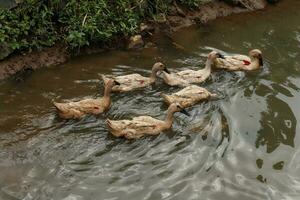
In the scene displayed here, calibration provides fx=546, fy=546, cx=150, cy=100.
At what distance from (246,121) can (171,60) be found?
9.67 ft

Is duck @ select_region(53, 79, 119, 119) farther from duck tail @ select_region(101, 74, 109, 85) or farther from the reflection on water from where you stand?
the reflection on water

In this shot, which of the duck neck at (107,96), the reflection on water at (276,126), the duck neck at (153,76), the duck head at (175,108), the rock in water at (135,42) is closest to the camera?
the reflection on water at (276,126)

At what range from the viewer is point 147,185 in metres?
7.66

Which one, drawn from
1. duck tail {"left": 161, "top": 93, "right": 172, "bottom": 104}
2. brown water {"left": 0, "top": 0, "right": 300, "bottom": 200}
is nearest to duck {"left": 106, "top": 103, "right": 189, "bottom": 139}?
brown water {"left": 0, "top": 0, "right": 300, "bottom": 200}

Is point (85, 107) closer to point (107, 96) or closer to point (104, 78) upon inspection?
point (107, 96)

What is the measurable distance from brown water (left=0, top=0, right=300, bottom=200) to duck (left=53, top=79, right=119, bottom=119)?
4.9 inches

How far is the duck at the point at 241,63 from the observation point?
1149 cm

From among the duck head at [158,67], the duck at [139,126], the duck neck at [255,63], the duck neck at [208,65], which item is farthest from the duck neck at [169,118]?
the duck neck at [255,63]

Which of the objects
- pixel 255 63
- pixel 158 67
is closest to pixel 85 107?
pixel 158 67

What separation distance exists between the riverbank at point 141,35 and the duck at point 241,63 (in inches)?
75.8

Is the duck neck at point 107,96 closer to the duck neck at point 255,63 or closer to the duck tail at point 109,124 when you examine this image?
the duck tail at point 109,124

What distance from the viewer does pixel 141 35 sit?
41.4ft

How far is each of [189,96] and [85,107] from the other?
1974mm

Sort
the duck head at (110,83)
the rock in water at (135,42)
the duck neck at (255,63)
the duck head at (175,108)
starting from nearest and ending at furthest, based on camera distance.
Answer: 1. the duck head at (175,108)
2. the duck head at (110,83)
3. the duck neck at (255,63)
4. the rock in water at (135,42)
